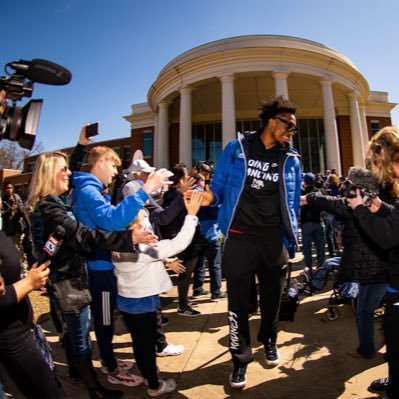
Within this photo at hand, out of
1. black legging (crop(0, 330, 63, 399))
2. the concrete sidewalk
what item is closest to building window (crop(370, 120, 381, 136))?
the concrete sidewalk

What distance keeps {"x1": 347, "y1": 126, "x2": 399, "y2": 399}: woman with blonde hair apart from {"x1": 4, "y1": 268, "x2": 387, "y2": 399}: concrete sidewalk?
0.74 meters

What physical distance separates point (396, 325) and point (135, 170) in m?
2.65

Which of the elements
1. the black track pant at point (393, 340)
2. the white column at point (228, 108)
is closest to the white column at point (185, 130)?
the white column at point (228, 108)

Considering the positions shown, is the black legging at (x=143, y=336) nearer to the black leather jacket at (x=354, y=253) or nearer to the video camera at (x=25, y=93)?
the video camera at (x=25, y=93)

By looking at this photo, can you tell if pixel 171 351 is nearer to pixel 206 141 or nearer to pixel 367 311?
pixel 367 311

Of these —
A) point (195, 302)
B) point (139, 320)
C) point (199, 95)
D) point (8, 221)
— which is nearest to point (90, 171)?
point (139, 320)

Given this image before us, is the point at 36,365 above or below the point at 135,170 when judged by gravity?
below

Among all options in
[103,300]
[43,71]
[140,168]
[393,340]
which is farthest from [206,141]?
[393,340]

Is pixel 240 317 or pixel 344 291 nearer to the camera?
pixel 240 317

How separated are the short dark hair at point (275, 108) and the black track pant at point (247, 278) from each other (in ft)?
3.91

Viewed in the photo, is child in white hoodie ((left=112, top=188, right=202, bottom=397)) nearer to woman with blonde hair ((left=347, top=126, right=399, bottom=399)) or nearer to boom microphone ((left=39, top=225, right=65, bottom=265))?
boom microphone ((left=39, top=225, right=65, bottom=265))

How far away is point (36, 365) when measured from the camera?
5.30 ft

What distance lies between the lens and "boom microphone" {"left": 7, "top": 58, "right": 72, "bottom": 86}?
177 cm

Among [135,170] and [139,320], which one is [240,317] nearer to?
[139,320]
